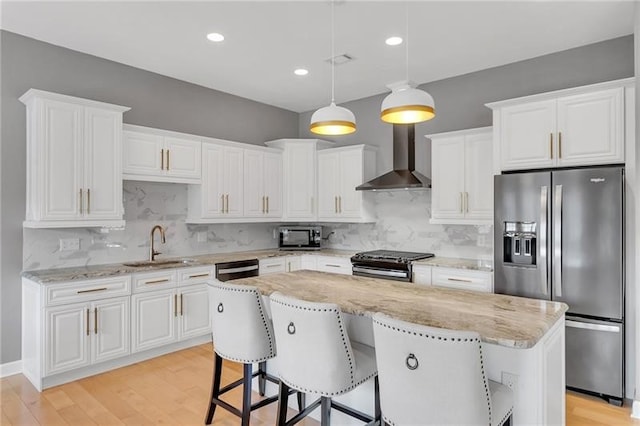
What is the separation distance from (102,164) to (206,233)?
5.21 ft

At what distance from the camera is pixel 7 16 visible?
3.15 metres

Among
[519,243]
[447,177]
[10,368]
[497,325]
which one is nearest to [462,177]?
[447,177]

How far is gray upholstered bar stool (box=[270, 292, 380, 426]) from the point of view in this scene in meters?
1.91

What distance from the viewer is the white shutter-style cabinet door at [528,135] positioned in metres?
3.35

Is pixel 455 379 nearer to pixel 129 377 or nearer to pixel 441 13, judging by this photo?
pixel 441 13

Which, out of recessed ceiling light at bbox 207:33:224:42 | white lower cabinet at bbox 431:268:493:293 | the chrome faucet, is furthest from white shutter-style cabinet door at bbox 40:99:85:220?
white lower cabinet at bbox 431:268:493:293

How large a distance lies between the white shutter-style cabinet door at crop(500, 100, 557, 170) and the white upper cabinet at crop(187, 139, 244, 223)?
9.65ft

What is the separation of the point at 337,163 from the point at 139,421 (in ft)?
11.6

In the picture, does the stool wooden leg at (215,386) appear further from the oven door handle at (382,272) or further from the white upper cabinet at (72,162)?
the oven door handle at (382,272)

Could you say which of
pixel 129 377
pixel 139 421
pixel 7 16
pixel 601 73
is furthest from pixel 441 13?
pixel 129 377

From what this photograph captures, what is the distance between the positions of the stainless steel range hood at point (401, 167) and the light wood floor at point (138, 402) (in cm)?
239

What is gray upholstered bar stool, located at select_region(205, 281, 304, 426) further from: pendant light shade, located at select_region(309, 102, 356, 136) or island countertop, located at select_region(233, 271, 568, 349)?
pendant light shade, located at select_region(309, 102, 356, 136)

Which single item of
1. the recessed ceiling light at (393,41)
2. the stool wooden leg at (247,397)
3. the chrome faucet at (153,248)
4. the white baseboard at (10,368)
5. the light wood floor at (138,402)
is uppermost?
the recessed ceiling light at (393,41)

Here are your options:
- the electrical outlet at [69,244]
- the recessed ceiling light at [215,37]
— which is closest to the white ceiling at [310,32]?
the recessed ceiling light at [215,37]
